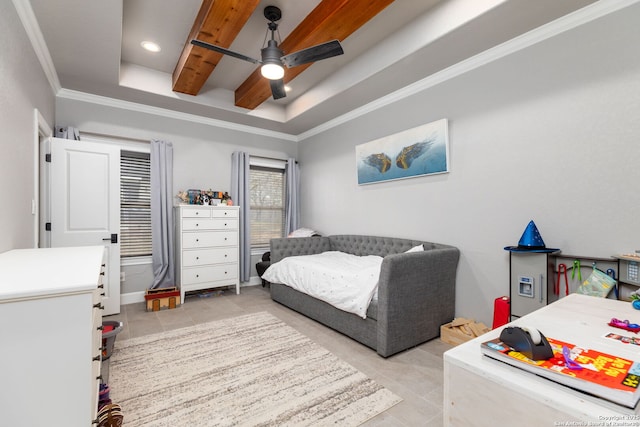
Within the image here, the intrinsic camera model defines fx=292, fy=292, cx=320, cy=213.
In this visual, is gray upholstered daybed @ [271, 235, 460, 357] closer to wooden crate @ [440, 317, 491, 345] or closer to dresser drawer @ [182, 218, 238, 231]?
wooden crate @ [440, 317, 491, 345]

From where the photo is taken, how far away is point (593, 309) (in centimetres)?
125

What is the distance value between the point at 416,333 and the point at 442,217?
1.27m

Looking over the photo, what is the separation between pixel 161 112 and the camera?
4289 mm

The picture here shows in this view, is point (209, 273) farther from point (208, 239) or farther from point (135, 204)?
point (135, 204)

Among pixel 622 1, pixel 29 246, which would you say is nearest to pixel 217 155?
pixel 29 246

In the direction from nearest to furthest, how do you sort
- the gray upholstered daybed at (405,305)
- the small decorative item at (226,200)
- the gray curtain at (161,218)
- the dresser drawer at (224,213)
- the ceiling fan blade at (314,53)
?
the ceiling fan blade at (314,53) → the gray upholstered daybed at (405,305) → the gray curtain at (161,218) → the dresser drawer at (224,213) → the small decorative item at (226,200)

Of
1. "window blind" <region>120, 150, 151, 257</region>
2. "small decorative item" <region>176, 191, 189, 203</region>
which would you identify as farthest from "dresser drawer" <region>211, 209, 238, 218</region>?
"window blind" <region>120, 150, 151, 257</region>

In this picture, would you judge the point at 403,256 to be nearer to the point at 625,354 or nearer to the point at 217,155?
the point at 625,354

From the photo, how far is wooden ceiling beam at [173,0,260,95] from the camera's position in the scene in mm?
2297

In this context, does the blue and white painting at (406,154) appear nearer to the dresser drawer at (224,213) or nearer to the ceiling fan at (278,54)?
the ceiling fan at (278,54)

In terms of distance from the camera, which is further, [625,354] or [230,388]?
[230,388]

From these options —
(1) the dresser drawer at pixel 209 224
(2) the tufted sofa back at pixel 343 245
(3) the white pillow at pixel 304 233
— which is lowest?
(2) the tufted sofa back at pixel 343 245

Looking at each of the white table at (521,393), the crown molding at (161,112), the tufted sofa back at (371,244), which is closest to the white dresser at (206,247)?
the crown molding at (161,112)

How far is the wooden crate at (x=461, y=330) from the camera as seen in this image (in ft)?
8.57
